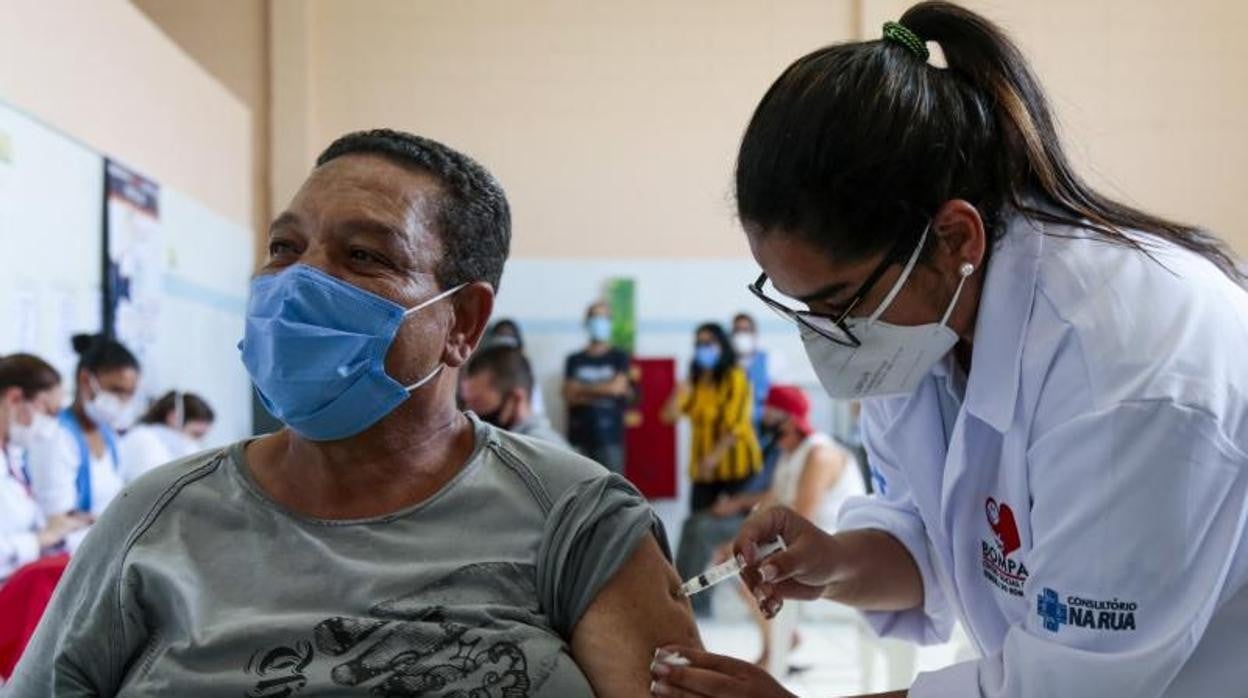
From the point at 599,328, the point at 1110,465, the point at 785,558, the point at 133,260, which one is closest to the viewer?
the point at 1110,465

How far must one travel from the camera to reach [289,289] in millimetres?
1378

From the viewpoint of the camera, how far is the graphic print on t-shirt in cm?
125

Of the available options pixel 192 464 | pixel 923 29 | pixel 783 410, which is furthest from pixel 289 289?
pixel 783 410

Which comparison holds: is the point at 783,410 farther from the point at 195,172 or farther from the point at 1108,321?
the point at 1108,321

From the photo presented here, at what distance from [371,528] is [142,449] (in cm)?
363

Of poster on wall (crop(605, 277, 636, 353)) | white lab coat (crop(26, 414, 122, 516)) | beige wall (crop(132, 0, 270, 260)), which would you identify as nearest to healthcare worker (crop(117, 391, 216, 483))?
white lab coat (crop(26, 414, 122, 516))

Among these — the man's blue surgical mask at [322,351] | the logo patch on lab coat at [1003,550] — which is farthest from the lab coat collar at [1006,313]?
the man's blue surgical mask at [322,351]

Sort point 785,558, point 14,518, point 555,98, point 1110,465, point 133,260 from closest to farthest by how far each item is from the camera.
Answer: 1. point 1110,465
2. point 785,558
3. point 14,518
4. point 133,260
5. point 555,98

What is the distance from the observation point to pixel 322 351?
139 centimetres

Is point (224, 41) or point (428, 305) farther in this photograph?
point (224, 41)

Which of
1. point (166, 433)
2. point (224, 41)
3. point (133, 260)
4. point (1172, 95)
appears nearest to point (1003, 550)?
point (133, 260)

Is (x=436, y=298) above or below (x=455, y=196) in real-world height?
below

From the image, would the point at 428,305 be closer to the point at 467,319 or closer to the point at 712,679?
the point at 467,319

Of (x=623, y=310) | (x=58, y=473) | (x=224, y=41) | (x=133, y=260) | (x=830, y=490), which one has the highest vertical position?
(x=224, y=41)
